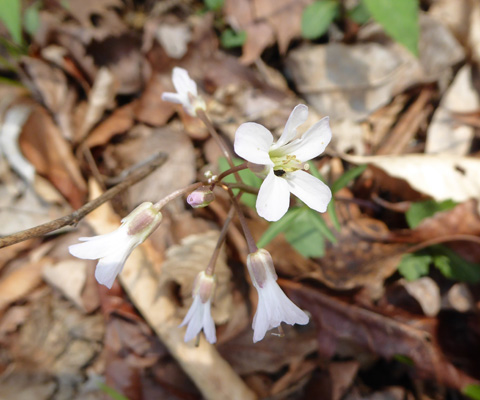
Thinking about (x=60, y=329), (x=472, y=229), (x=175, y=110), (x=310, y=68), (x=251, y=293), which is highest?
(x=175, y=110)

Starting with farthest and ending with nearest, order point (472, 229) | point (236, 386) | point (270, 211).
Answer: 1. point (472, 229)
2. point (236, 386)
3. point (270, 211)

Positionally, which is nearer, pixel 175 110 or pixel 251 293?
pixel 251 293

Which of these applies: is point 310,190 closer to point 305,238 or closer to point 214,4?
point 305,238

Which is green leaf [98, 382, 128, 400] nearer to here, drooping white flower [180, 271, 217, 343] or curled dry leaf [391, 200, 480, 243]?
drooping white flower [180, 271, 217, 343]

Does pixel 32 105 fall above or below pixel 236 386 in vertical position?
above

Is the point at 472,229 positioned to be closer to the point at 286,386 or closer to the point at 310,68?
the point at 286,386

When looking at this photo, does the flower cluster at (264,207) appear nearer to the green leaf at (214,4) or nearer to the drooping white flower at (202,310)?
the drooping white flower at (202,310)

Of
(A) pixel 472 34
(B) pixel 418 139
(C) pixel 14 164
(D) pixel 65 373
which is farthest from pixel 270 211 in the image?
(A) pixel 472 34

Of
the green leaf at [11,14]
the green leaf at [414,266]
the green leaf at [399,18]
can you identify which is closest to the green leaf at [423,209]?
the green leaf at [414,266]
